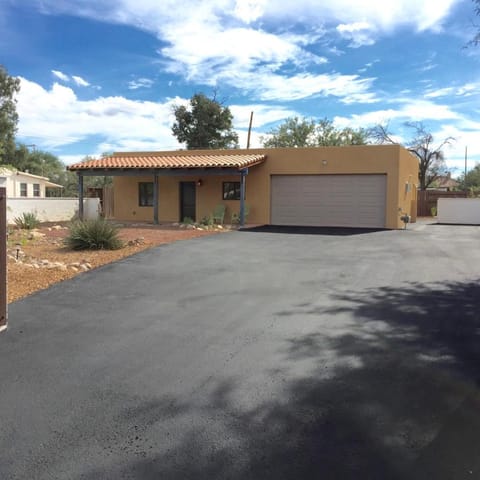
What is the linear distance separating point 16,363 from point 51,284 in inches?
138

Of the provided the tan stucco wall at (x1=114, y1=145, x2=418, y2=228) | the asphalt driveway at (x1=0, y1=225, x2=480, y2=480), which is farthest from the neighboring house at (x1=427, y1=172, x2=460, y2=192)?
the asphalt driveway at (x1=0, y1=225, x2=480, y2=480)

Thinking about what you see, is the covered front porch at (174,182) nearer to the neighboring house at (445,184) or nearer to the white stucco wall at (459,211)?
the white stucco wall at (459,211)

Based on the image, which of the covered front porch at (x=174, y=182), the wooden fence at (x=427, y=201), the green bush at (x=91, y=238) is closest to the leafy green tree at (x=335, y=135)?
the wooden fence at (x=427, y=201)

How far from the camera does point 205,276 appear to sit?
8500 mm

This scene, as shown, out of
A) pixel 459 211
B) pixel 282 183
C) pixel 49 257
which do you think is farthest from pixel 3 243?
pixel 459 211

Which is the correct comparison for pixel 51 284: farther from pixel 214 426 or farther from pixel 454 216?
pixel 454 216

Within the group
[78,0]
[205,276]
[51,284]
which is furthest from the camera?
[78,0]

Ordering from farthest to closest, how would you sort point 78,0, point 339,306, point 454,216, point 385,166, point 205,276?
1. point 454,216
2. point 385,166
3. point 78,0
4. point 205,276
5. point 339,306

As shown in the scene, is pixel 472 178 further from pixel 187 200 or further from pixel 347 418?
pixel 347 418

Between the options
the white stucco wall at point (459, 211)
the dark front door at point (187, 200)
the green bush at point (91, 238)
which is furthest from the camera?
the white stucco wall at point (459, 211)

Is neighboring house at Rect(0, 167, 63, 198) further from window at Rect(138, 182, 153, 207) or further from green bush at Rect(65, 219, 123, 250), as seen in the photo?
green bush at Rect(65, 219, 123, 250)

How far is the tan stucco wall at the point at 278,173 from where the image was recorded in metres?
20.1

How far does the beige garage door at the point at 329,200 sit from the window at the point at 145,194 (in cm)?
621

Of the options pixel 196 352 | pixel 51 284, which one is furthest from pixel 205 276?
pixel 196 352
